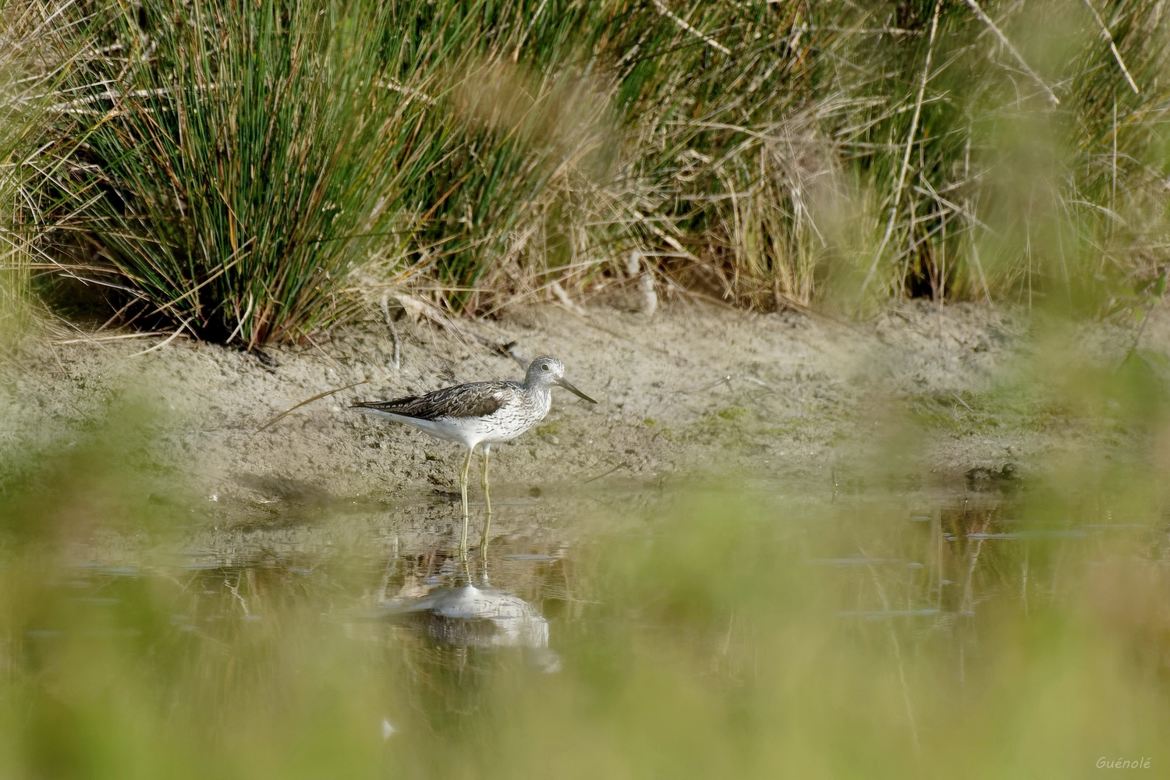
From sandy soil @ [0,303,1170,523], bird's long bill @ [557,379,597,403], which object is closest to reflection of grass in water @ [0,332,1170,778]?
sandy soil @ [0,303,1170,523]

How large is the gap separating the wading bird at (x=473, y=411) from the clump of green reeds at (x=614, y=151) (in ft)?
2.36

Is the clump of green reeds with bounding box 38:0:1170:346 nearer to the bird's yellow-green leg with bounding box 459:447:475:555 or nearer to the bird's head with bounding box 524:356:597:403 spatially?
the bird's head with bounding box 524:356:597:403

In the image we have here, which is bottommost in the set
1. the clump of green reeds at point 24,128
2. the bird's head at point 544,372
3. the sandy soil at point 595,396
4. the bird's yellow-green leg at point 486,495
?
the bird's yellow-green leg at point 486,495

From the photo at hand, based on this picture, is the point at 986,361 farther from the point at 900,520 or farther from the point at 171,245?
the point at 171,245

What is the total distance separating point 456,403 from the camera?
21.2 ft

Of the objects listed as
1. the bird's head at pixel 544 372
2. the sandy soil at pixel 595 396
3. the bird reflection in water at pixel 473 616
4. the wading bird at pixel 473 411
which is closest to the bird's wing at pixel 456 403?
the wading bird at pixel 473 411

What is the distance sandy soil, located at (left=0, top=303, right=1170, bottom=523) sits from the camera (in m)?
6.45

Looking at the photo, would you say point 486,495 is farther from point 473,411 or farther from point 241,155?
point 241,155

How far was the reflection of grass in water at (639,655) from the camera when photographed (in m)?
3.79

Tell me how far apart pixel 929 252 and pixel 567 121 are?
2370mm

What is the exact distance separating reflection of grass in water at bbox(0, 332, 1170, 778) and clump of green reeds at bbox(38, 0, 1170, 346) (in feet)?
3.46

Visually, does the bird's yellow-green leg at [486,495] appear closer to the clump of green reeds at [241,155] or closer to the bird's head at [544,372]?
the bird's head at [544,372]

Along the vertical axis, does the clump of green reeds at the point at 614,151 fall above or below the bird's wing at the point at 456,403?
above

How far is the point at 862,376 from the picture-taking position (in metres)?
7.89
